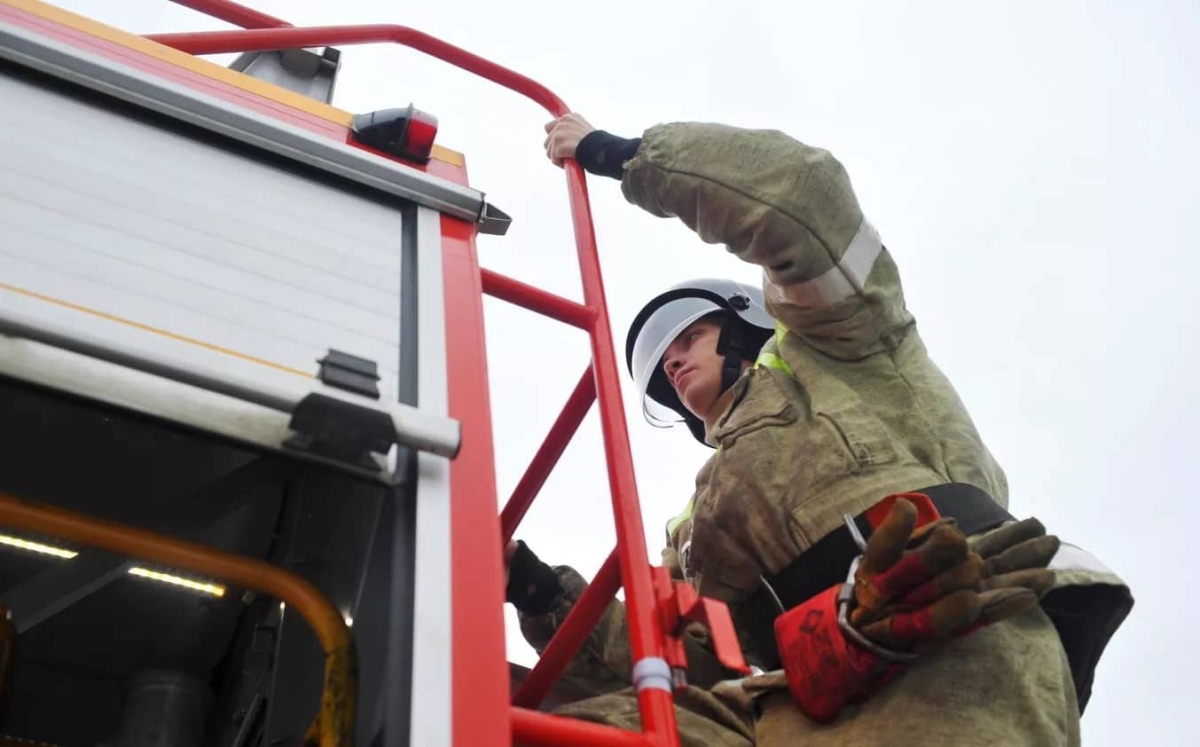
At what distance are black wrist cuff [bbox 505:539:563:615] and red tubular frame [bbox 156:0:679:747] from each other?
0.46 metres

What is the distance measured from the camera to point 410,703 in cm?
98

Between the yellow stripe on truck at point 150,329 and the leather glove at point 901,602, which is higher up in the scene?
the yellow stripe on truck at point 150,329

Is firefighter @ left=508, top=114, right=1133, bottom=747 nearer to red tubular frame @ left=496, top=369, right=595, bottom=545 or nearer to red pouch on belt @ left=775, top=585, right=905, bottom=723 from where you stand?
red pouch on belt @ left=775, top=585, right=905, bottom=723

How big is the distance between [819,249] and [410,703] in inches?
61.9

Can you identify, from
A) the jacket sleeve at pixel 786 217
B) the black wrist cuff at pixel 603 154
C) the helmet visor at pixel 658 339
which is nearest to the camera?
the jacket sleeve at pixel 786 217

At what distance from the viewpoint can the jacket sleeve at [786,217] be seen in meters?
2.24

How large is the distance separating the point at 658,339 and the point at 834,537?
164cm

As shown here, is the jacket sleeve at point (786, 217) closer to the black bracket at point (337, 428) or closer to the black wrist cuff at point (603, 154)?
the black wrist cuff at point (603, 154)

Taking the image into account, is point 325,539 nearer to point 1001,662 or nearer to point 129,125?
point 129,125

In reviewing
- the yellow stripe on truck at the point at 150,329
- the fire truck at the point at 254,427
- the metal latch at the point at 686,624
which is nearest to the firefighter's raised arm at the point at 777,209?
the fire truck at the point at 254,427

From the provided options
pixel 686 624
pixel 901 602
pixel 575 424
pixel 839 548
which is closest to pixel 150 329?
pixel 686 624

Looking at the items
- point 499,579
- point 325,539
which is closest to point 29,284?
point 325,539

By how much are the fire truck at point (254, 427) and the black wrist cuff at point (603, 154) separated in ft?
0.84

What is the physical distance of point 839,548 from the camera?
1999 mm
